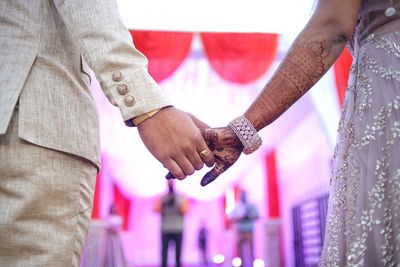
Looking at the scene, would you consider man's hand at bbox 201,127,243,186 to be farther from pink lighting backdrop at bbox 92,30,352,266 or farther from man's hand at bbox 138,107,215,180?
pink lighting backdrop at bbox 92,30,352,266

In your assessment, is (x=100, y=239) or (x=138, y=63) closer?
(x=138, y=63)

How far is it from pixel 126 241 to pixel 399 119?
11.3 metres

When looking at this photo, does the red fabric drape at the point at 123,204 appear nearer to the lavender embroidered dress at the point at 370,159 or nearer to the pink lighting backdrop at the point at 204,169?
the pink lighting backdrop at the point at 204,169

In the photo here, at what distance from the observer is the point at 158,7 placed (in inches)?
151

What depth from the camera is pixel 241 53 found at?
438 centimetres

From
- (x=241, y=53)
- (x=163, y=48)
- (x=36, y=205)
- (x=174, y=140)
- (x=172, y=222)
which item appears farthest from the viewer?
(x=172, y=222)

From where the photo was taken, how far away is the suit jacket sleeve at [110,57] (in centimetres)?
88

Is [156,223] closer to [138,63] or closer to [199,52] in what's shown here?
[199,52]

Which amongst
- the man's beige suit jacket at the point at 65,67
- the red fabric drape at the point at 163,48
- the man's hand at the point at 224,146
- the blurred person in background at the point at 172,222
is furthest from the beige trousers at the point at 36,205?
the blurred person in background at the point at 172,222

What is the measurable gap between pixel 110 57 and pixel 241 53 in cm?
362

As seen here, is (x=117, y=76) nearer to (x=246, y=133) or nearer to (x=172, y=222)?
(x=246, y=133)

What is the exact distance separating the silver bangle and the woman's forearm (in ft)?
0.27

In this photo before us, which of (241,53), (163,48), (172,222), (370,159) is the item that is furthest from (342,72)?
(370,159)

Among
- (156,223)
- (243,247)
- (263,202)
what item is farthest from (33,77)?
(156,223)
